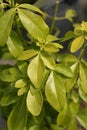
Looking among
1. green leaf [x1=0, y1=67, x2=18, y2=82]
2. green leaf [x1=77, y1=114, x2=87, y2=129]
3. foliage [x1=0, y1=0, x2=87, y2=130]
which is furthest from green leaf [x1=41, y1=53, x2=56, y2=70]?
green leaf [x1=77, y1=114, x2=87, y2=129]

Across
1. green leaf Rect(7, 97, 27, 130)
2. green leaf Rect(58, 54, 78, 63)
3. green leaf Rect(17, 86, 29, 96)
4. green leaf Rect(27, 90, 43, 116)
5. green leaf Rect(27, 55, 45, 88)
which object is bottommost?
green leaf Rect(7, 97, 27, 130)

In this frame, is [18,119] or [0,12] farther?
[18,119]

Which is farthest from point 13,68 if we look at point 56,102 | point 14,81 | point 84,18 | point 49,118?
point 84,18

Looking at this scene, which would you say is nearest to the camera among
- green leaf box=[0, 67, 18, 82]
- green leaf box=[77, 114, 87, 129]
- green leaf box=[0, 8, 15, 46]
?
green leaf box=[0, 8, 15, 46]

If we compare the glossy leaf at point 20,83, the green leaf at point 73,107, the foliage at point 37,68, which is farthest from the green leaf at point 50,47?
the green leaf at point 73,107

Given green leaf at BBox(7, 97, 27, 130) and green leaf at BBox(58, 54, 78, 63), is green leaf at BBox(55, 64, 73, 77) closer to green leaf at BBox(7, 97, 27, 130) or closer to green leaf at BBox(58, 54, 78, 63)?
green leaf at BBox(58, 54, 78, 63)

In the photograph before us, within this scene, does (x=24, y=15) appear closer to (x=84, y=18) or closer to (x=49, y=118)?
(x=49, y=118)

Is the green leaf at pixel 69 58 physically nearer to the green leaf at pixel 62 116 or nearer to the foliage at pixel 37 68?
the foliage at pixel 37 68
